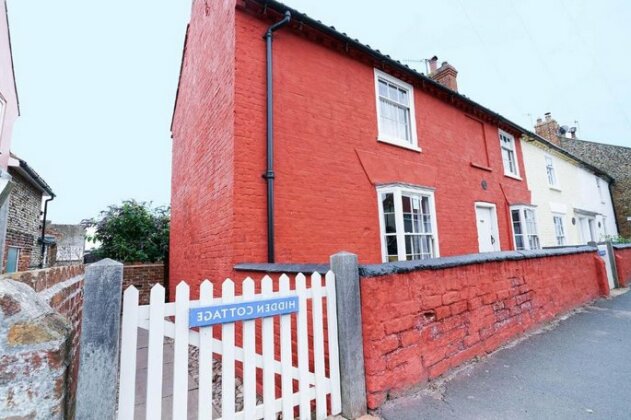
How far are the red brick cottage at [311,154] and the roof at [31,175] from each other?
17.5ft

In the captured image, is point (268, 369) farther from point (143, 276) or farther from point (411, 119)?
point (143, 276)

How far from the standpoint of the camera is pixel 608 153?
22.2 metres

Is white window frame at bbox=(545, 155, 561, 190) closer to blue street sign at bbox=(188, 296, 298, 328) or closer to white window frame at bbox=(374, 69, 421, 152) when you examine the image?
white window frame at bbox=(374, 69, 421, 152)

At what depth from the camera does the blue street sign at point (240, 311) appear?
2221 millimetres

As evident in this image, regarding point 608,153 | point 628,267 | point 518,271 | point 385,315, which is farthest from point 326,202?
point 608,153

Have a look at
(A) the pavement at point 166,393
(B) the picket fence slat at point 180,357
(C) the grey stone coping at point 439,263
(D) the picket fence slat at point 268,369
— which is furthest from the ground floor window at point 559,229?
(B) the picket fence slat at point 180,357

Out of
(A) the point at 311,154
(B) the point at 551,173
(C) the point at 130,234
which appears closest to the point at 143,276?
(C) the point at 130,234

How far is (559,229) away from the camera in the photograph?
13406 mm

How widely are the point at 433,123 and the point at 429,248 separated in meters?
3.65

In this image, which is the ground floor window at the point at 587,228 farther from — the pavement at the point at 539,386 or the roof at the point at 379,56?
the pavement at the point at 539,386

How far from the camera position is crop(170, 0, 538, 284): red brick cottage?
5094mm

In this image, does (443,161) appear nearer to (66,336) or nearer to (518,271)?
(518,271)

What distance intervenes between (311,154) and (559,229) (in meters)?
13.6

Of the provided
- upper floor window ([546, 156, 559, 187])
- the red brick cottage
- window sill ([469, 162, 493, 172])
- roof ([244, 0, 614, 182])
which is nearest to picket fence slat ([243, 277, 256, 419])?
the red brick cottage
